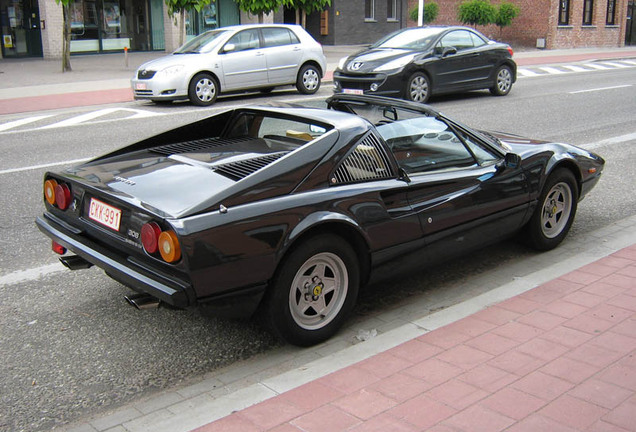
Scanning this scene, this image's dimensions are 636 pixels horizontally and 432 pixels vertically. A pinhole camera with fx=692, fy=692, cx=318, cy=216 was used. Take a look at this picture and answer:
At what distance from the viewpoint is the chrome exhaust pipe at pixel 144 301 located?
368 cm

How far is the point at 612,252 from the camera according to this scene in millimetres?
5621

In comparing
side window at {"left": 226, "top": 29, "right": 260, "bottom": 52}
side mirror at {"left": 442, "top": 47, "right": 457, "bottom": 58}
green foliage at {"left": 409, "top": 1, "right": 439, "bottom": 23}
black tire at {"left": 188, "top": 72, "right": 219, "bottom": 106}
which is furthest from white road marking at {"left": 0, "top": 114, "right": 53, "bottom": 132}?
green foliage at {"left": 409, "top": 1, "right": 439, "bottom": 23}

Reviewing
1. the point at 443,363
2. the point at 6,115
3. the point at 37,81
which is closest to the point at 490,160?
the point at 443,363

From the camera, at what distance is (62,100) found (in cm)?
1556

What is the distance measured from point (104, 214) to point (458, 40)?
41.6ft

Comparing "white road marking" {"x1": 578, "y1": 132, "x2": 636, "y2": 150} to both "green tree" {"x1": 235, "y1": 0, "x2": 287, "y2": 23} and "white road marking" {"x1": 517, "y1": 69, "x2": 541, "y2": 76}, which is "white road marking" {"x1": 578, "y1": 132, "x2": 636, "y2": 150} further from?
"green tree" {"x1": 235, "y1": 0, "x2": 287, "y2": 23}

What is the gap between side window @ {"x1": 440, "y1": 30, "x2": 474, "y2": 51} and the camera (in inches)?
592

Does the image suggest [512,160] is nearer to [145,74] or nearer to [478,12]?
[145,74]

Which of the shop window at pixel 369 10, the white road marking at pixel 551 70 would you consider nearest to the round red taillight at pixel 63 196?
the white road marking at pixel 551 70

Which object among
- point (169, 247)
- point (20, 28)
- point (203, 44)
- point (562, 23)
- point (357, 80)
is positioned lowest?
point (169, 247)

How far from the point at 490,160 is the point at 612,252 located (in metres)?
1.38

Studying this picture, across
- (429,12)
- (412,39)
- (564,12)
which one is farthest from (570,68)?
(429,12)

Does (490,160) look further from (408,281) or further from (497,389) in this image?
(497,389)

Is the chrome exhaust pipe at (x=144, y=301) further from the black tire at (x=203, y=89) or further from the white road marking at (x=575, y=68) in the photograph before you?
the white road marking at (x=575, y=68)
